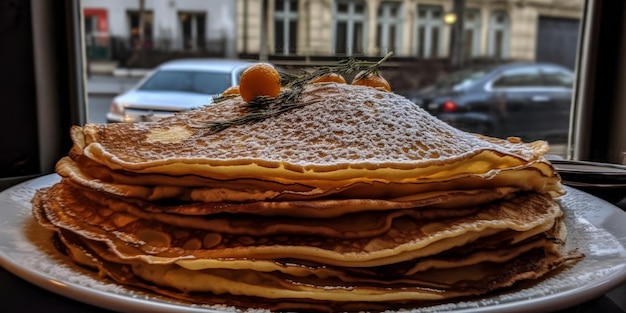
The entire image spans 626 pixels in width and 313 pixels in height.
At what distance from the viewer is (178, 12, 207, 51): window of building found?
436cm

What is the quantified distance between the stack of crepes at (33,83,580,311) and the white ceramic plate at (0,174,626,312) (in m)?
0.03

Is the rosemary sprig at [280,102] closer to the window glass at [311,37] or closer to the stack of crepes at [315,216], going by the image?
the stack of crepes at [315,216]

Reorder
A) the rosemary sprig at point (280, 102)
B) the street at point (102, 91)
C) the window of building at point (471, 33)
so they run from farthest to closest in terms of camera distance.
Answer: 1. the window of building at point (471, 33)
2. the street at point (102, 91)
3. the rosemary sprig at point (280, 102)

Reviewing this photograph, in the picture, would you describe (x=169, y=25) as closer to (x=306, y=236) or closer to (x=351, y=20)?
(x=351, y=20)

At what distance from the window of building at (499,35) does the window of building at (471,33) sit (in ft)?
0.66

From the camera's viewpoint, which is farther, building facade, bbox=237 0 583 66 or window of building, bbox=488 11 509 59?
window of building, bbox=488 11 509 59

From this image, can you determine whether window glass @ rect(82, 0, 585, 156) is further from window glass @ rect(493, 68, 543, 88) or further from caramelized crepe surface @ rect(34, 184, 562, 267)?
caramelized crepe surface @ rect(34, 184, 562, 267)

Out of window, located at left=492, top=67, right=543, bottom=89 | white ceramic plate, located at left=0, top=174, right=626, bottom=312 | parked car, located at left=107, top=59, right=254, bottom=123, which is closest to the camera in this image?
white ceramic plate, located at left=0, top=174, right=626, bottom=312

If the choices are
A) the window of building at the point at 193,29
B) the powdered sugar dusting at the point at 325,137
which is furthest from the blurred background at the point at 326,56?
the powdered sugar dusting at the point at 325,137

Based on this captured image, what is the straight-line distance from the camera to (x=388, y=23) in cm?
438

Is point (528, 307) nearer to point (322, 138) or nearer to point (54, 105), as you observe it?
point (322, 138)

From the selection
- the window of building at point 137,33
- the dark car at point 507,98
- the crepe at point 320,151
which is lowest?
the dark car at point 507,98

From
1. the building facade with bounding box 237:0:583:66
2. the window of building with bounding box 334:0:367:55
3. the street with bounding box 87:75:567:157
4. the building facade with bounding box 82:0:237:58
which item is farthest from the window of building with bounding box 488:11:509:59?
the street with bounding box 87:75:567:157

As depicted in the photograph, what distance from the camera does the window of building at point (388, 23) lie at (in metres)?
4.22
